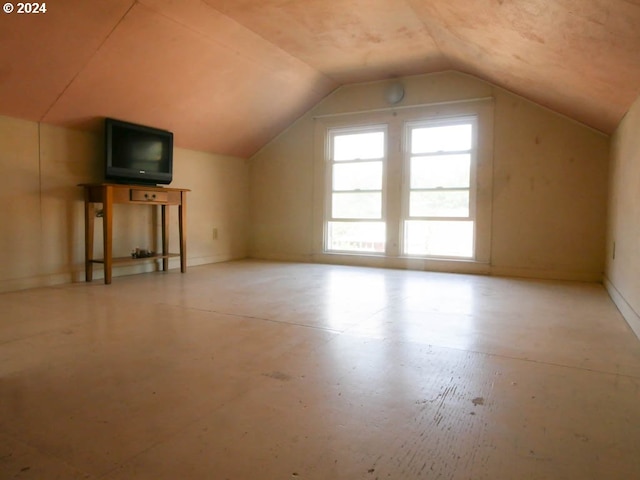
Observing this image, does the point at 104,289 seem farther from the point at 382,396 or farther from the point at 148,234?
the point at 382,396

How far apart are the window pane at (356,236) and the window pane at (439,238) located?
39cm

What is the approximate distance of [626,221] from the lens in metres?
3.16

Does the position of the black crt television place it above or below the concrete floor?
above

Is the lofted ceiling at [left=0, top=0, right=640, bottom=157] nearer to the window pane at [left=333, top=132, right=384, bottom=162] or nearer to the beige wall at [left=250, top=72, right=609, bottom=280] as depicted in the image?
the beige wall at [left=250, top=72, right=609, bottom=280]

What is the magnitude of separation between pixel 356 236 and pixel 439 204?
124cm

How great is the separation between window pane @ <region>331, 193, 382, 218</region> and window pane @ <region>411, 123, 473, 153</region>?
84 cm

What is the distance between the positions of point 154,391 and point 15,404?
48cm

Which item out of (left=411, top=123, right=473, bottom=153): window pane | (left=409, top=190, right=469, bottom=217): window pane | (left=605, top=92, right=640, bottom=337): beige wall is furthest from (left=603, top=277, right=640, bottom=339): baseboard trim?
(left=411, top=123, right=473, bottom=153): window pane

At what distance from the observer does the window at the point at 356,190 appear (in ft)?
18.7

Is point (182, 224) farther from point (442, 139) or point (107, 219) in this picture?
point (442, 139)

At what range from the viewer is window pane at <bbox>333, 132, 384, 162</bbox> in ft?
18.7

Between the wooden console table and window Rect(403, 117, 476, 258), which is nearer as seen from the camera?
the wooden console table

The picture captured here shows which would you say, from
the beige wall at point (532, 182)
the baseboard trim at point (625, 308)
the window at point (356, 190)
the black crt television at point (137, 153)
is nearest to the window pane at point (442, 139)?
the beige wall at point (532, 182)

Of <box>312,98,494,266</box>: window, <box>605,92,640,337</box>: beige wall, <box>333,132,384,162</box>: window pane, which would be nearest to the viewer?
<box>605,92,640,337</box>: beige wall
